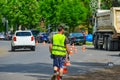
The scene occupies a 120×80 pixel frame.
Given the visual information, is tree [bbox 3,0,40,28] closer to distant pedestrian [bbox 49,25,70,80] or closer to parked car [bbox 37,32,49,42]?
parked car [bbox 37,32,49,42]

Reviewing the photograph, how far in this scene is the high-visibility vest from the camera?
13414 millimetres

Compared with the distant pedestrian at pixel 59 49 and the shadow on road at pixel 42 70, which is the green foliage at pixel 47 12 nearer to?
the shadow on road at pixel 42 70

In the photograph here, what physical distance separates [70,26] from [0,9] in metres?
28.7

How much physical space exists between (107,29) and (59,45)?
2880cm

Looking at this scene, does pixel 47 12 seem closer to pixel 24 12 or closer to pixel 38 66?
pixel 24 12

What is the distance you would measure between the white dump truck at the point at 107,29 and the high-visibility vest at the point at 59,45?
25188 mm

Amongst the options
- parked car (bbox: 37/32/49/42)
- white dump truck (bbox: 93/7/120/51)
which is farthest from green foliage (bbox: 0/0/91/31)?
white dump truck (bbox: 93/7/120/51)

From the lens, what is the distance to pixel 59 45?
1345 cm

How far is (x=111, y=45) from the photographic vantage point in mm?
41031

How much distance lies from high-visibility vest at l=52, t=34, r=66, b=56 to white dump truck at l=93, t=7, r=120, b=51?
25.2m

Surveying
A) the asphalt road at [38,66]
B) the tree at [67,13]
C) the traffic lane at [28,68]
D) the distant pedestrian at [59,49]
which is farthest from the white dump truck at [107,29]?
the tree at [67,13]

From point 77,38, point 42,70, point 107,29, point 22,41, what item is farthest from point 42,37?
point 42,70

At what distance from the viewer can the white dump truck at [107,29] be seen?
38.8 metres

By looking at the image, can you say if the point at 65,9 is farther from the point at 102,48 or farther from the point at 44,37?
the point at 102,48
